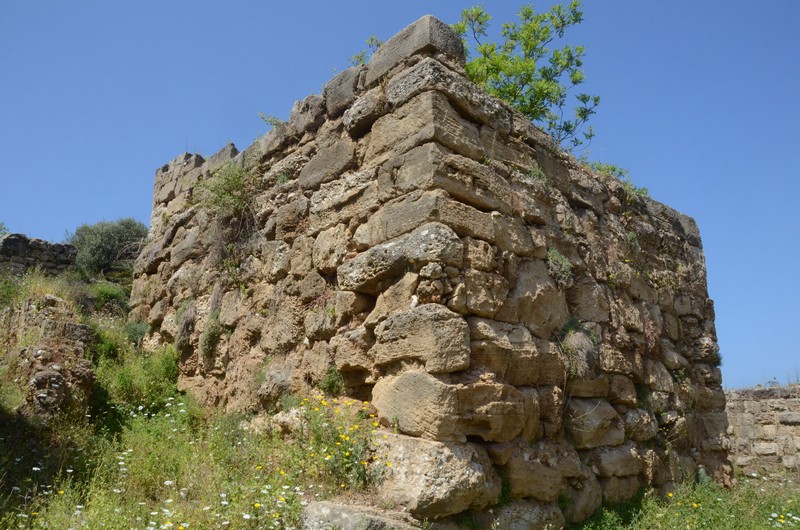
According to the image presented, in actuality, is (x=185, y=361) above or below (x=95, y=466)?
above

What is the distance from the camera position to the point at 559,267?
5.44m

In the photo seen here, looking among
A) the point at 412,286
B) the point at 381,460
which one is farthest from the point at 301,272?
the point at 381,460

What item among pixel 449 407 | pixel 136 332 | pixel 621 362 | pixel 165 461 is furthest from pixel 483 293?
pixel 136 332

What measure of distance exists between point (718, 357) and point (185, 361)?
6051mm

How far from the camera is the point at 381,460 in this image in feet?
13.3

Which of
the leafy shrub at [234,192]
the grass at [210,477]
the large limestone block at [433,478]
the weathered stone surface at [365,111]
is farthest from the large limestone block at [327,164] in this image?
the large limestone block at [433,478]

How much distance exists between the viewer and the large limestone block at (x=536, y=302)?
188 inches

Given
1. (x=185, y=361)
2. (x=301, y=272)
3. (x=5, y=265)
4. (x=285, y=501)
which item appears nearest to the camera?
(x=285, y=501)

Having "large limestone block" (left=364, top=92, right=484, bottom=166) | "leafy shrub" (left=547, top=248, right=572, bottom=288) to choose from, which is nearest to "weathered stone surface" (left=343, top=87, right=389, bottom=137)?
"large limestone block" (left=364, top=92, right=484, bottom=166)

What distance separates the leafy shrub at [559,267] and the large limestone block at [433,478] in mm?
1857

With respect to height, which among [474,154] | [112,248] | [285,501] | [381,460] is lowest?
[285,501]

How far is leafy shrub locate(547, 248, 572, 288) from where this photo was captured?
17.7 ft

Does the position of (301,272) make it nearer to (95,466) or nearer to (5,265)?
(95,466)

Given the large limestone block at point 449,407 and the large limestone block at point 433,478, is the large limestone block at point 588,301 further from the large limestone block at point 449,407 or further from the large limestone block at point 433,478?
the large limestone block at point 433,478
